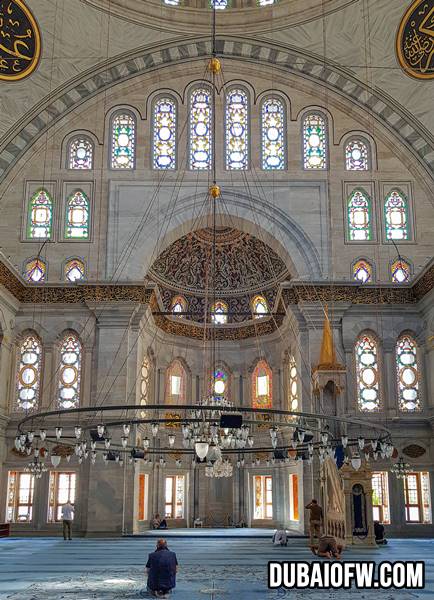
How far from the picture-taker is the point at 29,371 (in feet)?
66.4

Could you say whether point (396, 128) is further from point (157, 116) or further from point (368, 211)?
point (157, 116)

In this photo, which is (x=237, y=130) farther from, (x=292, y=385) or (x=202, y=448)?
(x=202, y=448)

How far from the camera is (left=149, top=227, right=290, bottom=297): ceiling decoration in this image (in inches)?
966

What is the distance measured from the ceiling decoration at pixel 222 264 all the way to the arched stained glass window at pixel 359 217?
359cm

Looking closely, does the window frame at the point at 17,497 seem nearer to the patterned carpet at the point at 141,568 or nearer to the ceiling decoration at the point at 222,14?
the patterned carpet at the point at 141,568

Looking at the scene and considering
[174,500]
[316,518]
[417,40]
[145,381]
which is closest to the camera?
[316,518]

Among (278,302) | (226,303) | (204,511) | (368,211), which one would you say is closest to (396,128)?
(368,211)

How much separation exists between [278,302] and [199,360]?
4.64 m

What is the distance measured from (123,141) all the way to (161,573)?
14828mm

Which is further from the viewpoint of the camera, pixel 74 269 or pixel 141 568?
pixel 74 269

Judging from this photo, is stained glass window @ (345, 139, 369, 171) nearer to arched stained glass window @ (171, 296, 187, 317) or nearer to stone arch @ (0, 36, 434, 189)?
stone arch @ (0, 36, 434, 189)

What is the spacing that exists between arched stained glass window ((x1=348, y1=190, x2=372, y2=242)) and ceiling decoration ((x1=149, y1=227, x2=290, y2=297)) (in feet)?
11.8

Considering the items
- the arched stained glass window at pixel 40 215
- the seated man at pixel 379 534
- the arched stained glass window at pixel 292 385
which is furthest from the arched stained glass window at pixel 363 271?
the arched stained glass window at pixel 40 215

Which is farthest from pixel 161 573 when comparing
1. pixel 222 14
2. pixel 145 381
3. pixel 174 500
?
pixel 222 14
